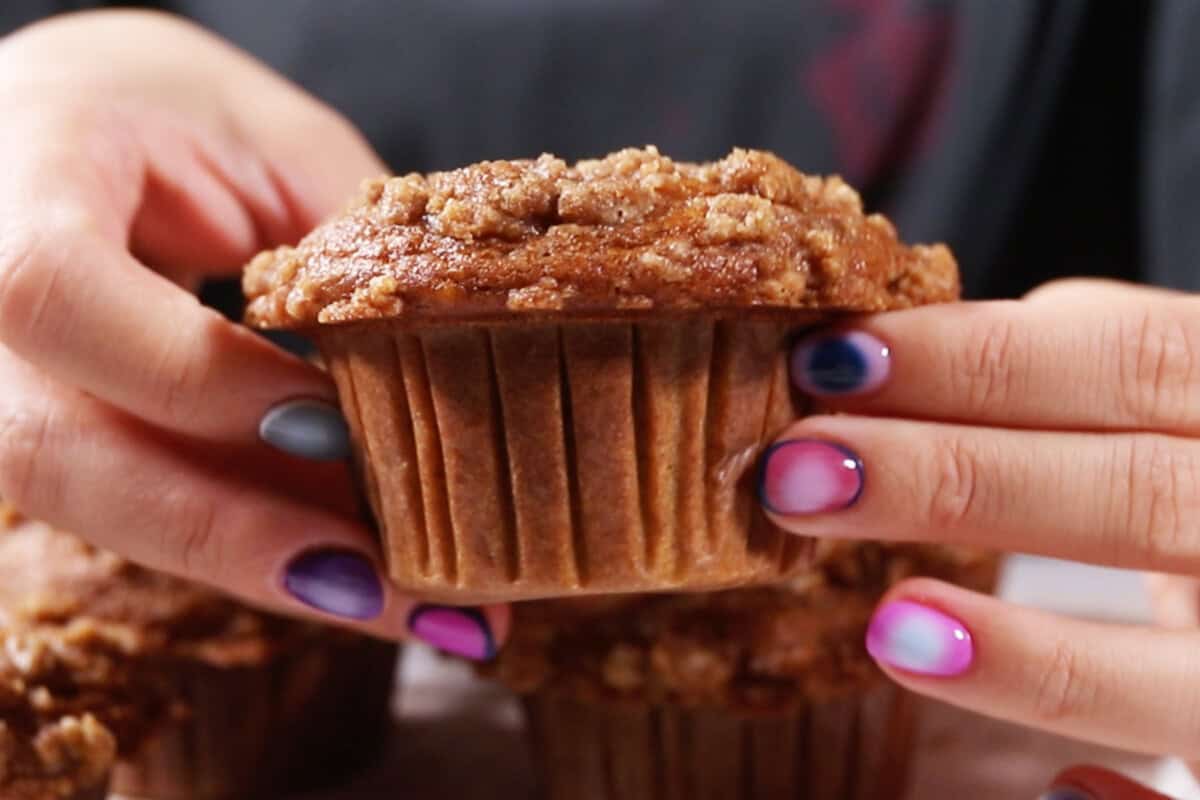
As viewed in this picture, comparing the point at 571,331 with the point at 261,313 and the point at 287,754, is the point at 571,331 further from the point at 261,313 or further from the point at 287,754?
the point at 287,754

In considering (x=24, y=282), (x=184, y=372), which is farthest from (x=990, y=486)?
(x=24, y=282)

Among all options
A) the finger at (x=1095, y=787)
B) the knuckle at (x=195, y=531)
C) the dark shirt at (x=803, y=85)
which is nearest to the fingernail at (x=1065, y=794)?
the finger at (x=1095, y=787)

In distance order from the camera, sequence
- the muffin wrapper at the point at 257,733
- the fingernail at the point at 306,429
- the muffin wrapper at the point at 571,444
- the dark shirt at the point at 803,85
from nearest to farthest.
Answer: the muffin wrapper at the point at 571,444 → the fingernail at the point at 306,429 → the muffin wrapper at the point at 257,733 → the dark shirt at the point at 803,85

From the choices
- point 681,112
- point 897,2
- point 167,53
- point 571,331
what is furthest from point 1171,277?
point 167,53

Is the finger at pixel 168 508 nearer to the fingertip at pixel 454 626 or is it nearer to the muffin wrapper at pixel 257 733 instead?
the fingertip at pixel 454 626

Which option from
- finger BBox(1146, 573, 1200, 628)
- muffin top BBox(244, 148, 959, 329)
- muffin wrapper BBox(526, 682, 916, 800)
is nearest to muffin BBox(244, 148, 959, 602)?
muffin top BBox(244, 148, 959, 329)

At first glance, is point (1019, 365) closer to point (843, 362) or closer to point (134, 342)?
point (843, 362)

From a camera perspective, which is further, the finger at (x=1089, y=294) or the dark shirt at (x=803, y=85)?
the dark shirt at (x=803, y=85)
